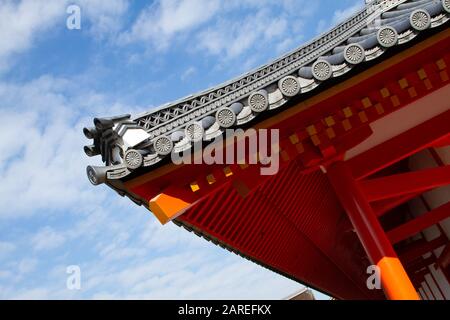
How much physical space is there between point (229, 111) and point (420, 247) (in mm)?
8092

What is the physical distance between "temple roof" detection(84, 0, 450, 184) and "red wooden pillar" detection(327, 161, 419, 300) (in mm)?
1299

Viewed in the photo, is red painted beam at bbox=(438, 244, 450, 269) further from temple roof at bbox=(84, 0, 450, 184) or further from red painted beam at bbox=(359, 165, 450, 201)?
temple roof at bbox=(84, 0, 450, 184)

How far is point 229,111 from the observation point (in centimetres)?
321

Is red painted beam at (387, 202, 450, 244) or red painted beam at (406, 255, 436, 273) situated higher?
red painted beam at (406, 255, 436, 273)

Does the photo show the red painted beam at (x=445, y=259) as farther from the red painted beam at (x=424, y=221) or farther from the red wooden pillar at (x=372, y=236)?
the red wooden pillar at (x=372, y=236)

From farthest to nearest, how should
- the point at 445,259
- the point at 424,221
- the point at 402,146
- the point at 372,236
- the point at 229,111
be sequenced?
the point at 445,259, the point at 424,221, the point at 402,146, the point at 372,236, the point at 229,111

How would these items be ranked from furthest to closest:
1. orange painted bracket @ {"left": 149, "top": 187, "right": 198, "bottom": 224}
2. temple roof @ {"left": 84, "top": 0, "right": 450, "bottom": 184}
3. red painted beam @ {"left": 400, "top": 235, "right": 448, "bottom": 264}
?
red painted beam @ {"left": 400, "top": 235, "right": 448, "bottom": 264} → orange painted bracket @ {"left": 149, "top": 187, "right": 198, "bottom": 224} → temple roof @ {"left": 84, "top": 0, "right": 450, "bottom": 184}

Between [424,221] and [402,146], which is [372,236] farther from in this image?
[424,221]

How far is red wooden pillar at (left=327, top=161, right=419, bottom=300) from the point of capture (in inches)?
149

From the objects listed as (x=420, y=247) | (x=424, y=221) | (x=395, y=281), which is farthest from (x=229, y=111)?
(x=420, y=247)

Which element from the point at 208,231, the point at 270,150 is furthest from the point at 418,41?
the point at 208,231

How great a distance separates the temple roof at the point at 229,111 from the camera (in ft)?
10.1

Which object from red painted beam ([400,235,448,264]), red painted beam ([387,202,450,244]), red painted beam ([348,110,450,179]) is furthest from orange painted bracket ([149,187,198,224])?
red painted beam ([400,235,448,264])
